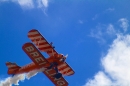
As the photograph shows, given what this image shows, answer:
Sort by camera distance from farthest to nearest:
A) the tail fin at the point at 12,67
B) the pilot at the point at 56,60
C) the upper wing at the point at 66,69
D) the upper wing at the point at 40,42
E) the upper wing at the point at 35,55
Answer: the tail fin at the point at 12,67 < the upper wing at the point at 66,69 < the pilot at the point at 56,60 < the upper wing at the point at 35,55 < the upper wing at the point at 40,42

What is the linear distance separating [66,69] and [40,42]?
496 centimetres

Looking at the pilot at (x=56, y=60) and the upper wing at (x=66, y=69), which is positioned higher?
the upper wing at (x=66, y=69)

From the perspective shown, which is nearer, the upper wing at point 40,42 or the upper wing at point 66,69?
the upper wing at point 40,42

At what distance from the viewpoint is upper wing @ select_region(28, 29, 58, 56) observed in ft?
124

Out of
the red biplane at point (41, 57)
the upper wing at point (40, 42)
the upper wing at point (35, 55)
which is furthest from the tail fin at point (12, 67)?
the upper wing at point (40, 42)

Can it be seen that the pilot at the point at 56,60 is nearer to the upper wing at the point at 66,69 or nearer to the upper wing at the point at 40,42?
the upper wing at the point at 40,42

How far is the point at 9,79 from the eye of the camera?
4178 cm

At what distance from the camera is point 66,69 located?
136 ft

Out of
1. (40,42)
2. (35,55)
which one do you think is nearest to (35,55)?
(35,55)

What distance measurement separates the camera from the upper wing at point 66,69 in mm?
41300

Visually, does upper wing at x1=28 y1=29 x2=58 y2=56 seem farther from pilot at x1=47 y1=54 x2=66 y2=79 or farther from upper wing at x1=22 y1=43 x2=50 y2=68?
upper wing at x1=22 y1=43 x2=50 y2=68

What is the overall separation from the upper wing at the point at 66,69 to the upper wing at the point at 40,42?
2836mm

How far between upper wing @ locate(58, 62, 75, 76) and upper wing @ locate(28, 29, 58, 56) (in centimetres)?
284

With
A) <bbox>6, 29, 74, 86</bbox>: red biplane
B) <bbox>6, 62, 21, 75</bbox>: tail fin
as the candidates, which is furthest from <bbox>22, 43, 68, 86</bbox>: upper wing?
<bbox>6, 62, 21, 75</bbox>: tail fin
